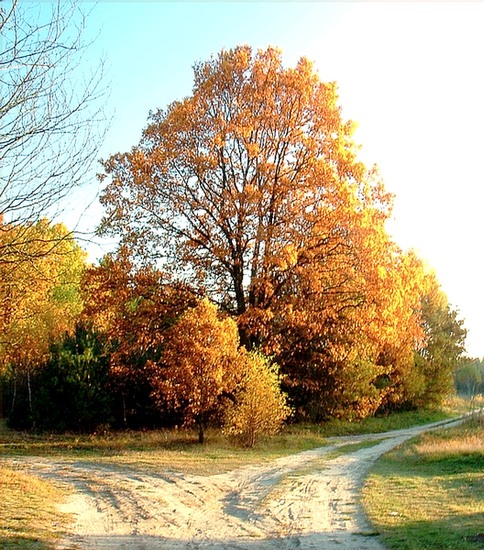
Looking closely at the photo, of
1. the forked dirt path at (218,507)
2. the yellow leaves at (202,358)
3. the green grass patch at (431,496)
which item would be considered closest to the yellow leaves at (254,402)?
the yellow leaves at (202,358)

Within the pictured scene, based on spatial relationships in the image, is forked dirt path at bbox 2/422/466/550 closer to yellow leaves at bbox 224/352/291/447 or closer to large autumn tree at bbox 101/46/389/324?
yellow leaves at bbox 224/352/291/447

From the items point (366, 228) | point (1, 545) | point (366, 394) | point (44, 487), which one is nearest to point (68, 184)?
point (1, 545)

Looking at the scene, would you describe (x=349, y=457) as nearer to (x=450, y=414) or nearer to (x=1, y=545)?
(x=1, y=545)

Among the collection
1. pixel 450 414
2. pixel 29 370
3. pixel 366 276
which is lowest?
pixel 450 414

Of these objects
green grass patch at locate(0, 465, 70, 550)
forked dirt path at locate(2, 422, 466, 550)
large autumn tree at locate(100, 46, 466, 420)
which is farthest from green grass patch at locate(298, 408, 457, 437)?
green grass patch at locate(0, 465, 70, 550)

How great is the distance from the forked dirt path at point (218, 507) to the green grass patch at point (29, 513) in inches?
11.8

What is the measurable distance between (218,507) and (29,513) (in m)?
3.32

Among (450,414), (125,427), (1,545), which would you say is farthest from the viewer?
(450,414)

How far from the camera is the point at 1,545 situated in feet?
25.2

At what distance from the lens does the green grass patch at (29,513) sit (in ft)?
26.4

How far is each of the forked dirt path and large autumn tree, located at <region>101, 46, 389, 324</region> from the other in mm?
7936

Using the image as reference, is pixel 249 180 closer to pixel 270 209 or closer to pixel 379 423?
pixel 270 209

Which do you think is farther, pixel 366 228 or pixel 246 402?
pixel 366 228

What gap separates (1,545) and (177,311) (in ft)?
52.3
